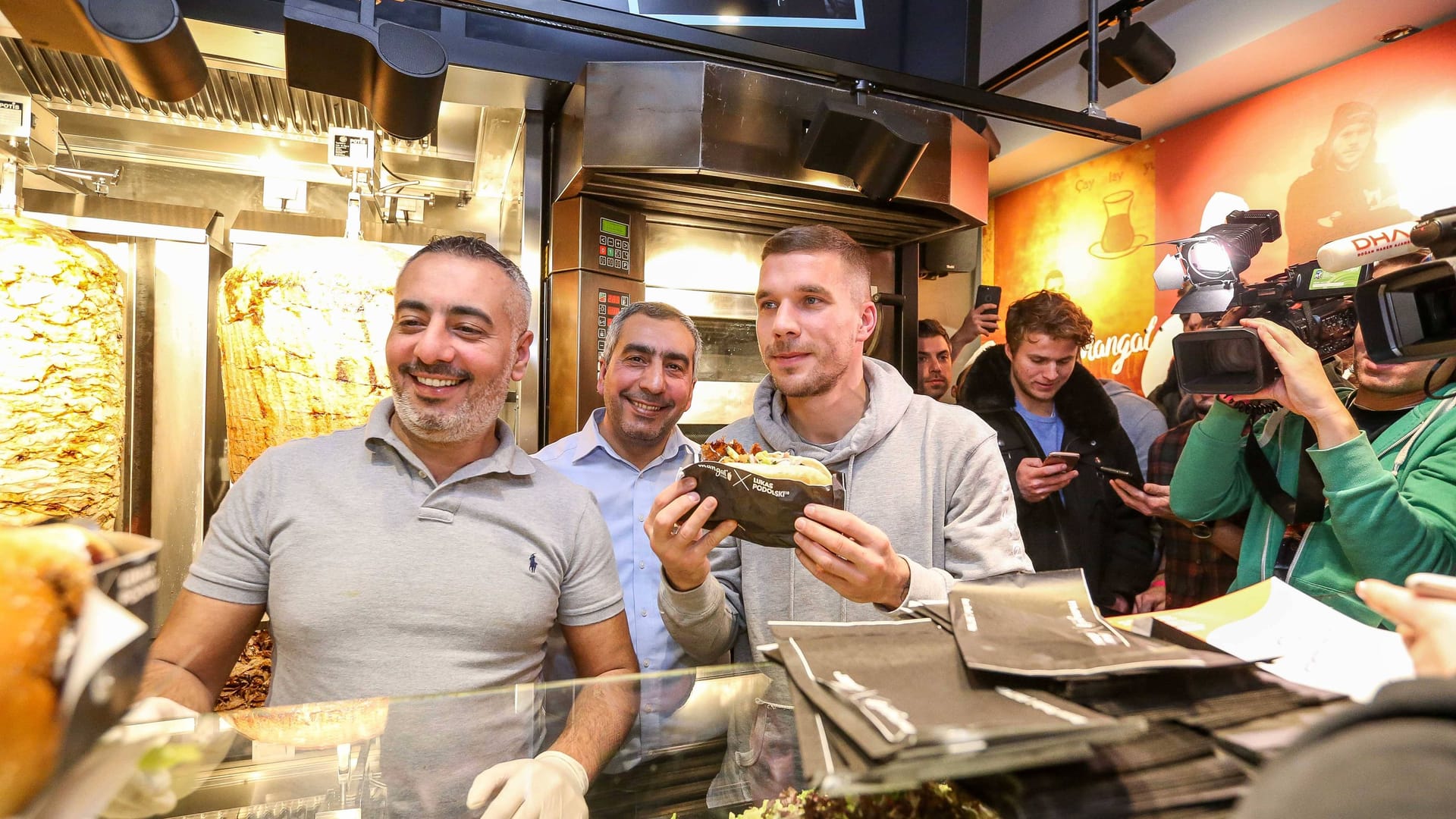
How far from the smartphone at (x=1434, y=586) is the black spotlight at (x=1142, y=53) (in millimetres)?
3918

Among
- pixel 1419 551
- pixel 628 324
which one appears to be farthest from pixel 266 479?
pixel 1419 551

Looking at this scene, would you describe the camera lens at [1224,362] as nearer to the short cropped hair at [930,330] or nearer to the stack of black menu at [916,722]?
the stack of black menu at [916,722]

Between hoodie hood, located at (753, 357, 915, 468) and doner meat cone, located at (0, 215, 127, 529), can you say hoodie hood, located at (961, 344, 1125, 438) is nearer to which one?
hoodie hood, located at (753, 357, 915, 468)

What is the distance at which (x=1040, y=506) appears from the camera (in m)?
3.29

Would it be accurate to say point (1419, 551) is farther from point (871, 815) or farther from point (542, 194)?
point (542, 194)

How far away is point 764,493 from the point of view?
146 centimetres

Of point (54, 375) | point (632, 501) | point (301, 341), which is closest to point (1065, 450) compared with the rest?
point (632, 501)

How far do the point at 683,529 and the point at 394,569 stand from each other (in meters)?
0.71

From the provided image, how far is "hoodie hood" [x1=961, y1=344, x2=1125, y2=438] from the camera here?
3.44 m

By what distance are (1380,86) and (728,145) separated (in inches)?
126

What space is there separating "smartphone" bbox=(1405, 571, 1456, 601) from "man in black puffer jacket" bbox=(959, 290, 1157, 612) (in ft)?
8.61

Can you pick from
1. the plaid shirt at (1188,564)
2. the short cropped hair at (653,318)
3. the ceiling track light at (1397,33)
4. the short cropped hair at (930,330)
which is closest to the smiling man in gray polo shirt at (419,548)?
the short cropped hair at (653,318)

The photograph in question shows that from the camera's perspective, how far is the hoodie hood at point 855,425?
1.92 meters

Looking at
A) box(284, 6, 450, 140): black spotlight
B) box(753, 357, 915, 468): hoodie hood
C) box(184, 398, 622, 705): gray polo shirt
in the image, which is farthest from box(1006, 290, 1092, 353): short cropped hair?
box(284, 6, 450, 140): black spotlight
